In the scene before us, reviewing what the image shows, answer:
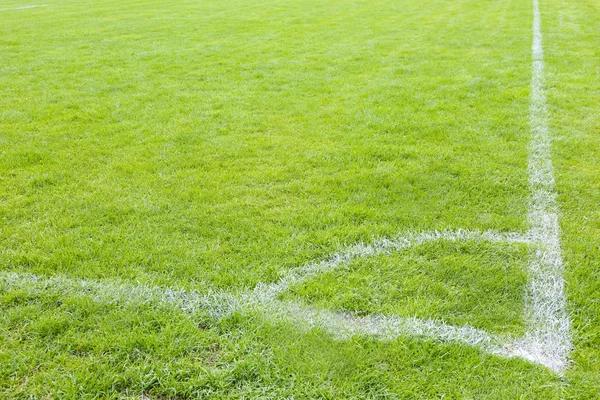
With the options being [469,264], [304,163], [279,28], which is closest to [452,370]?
[469,264]

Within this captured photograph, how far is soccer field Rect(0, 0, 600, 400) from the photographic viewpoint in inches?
83.3

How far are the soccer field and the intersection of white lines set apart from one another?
11 millimetres

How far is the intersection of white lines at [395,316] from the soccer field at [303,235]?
0.03ft

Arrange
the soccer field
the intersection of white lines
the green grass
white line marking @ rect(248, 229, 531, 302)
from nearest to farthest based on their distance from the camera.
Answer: the soccer field < the intersection of white lines < the green grass < white line marking @ rect(248, 229, 531, 302)

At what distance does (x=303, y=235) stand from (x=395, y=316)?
86 centimetres

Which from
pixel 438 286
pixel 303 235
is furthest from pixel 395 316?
pixel 303 235

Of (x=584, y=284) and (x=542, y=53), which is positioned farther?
(x=542, y=53)

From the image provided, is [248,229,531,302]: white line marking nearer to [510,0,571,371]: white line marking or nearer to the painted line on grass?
the painted line on grass

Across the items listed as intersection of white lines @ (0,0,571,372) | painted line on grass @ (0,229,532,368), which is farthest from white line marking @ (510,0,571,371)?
painted line on grass @ (0,229,532,368)

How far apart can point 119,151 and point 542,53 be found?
6619mm

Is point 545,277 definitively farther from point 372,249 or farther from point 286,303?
point 286,303

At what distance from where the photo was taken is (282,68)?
23.4 feet

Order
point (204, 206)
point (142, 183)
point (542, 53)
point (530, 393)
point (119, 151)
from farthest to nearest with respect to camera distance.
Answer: point (542, 53) → point (119, 151) → point (142, 183) → point (204, 206) → point (530, 393)

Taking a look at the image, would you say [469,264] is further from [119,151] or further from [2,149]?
[2,149]
